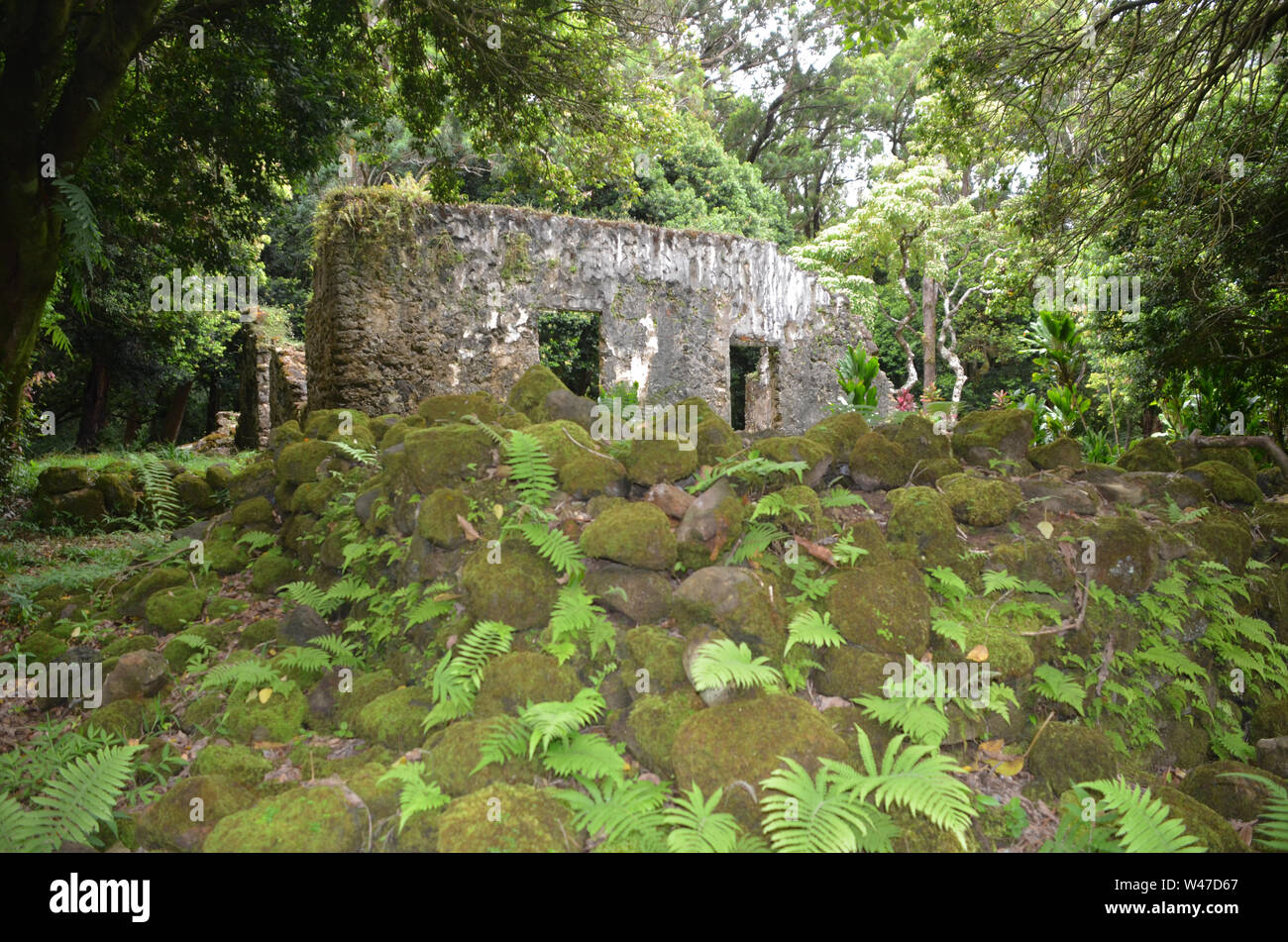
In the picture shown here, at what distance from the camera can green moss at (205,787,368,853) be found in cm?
254

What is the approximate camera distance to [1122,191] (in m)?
6.17

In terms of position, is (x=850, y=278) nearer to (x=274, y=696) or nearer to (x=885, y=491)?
(x=885, y=491)

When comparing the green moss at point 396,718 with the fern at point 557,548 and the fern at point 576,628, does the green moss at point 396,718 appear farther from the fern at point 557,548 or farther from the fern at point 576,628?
the fern at point 557,548

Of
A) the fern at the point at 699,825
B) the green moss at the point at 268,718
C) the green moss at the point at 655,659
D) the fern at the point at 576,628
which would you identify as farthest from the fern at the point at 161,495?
the fern at the point at 699,825

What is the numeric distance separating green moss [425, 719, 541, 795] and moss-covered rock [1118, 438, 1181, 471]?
5.15 meters

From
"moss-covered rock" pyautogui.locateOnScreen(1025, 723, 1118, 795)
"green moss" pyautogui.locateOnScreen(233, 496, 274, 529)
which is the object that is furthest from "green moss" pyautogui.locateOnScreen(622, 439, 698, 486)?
"green moss" pyautogui.locateOnScreen(233, 496, 274, 529)

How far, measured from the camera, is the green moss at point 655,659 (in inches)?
125

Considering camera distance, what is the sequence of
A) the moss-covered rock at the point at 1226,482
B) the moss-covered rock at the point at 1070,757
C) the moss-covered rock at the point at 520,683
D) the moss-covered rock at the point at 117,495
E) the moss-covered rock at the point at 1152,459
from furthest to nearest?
the moss-covered rock at the point at 117,495 → the moss-covered rock at the point at 1152,459 → the moss-covered rock at the point at 1226,482 → the moss-covered rock at the point at 520,683 → the moss-covered rock at the point at 1070,757

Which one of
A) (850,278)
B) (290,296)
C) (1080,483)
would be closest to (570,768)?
(1080,483)

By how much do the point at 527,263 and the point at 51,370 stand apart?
37.2 feet

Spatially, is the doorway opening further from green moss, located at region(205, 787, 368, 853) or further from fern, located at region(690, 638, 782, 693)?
green moss, located at region(205, 787, 368, 853)

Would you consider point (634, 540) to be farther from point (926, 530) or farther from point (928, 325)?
point (928, 325)

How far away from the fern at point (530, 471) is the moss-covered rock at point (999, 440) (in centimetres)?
300

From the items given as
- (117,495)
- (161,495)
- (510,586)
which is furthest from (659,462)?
(117,495)
